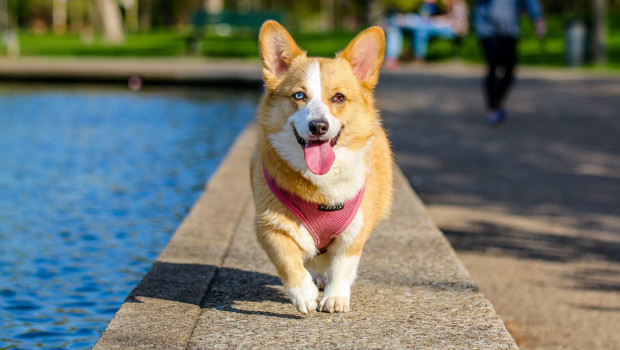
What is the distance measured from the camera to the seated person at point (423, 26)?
2431cm

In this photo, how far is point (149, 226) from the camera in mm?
7727

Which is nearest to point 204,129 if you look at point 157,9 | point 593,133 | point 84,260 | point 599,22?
point 593,133

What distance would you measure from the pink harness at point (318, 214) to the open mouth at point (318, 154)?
7.0 inches

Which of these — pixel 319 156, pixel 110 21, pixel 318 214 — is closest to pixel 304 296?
pixel 318 214

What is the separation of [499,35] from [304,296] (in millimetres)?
9220

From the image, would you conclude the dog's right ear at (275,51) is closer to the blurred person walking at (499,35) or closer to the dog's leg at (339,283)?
the dog's leg at (339,283)

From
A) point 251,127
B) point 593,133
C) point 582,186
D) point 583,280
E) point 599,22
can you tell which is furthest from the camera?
point 599,22

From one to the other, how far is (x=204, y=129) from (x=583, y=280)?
27.4 feet

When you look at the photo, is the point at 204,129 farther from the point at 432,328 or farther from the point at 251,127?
the point at 432,328

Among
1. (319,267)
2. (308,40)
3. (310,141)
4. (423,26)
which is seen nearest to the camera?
(310,141)

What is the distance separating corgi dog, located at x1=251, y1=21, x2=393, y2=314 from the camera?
13.5 ft

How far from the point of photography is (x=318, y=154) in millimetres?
4113

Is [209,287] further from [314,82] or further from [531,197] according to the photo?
[531,197]

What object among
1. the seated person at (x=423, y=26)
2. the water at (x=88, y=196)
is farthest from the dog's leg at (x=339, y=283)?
the seated person at (x=423, y=26)
